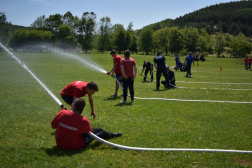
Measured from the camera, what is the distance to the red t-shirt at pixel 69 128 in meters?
4.78

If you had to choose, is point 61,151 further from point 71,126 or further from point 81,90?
point 81,90

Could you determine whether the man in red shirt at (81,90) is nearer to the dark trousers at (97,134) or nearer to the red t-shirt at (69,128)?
the dark trousers at (97,134)

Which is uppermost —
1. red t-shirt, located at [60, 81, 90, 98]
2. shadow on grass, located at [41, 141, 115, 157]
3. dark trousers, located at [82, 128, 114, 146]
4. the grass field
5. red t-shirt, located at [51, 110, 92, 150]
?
red t-shirt, located at [60, 81, 90, 98]

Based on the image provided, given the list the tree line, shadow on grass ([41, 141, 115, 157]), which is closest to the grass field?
shadow on grass ([41, 141, 115, 157])

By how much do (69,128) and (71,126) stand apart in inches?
2.8

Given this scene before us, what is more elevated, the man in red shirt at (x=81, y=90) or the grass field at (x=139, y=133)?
the man in red shirt at (x=81, y=90)

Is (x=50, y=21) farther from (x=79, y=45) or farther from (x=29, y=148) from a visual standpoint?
(x=29, y=148)

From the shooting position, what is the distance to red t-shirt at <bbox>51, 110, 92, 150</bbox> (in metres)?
4.78

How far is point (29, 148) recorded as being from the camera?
512 cm

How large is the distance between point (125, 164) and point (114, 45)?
106m

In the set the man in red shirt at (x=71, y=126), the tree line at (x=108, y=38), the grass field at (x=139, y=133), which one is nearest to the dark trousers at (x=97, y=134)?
the man in red shirt at (x=71, y=126)

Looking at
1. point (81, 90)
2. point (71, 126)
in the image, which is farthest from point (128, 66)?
point (71, 126)

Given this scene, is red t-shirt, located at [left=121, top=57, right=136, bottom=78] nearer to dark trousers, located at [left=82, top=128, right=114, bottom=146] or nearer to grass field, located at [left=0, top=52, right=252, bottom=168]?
grass field, located at [left=0, top=52, right=252, bottom=168]

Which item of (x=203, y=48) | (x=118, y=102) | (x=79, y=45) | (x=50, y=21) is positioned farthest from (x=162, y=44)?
(x=118, y=102)
